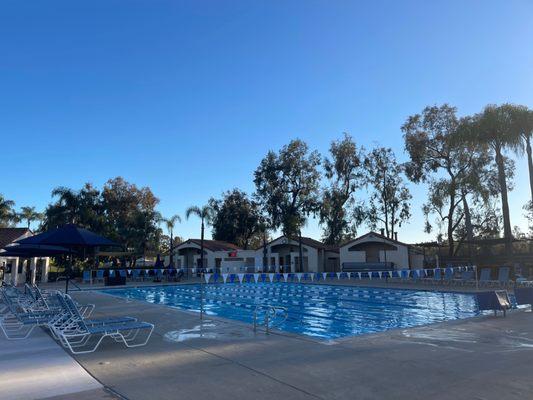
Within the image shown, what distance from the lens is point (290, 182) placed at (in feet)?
171

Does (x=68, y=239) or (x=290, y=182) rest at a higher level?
(x=290, y=182)

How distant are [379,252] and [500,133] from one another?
1723 cm

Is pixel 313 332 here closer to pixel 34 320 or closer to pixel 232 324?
pixel 232 324

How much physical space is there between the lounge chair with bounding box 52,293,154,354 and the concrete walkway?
0.29m

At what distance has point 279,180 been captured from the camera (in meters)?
52.0

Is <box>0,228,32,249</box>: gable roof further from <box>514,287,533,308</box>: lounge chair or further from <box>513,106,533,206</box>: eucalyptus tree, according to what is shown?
<box>513,106,533,206</box>: eucalyptus tree

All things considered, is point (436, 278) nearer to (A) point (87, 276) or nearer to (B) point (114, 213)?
(A) point (87, 276)

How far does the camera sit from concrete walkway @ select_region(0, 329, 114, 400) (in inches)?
200

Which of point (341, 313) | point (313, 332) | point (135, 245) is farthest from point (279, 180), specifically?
point (313, 332)

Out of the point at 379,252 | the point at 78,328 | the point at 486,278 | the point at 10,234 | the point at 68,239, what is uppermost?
the point at 10,234

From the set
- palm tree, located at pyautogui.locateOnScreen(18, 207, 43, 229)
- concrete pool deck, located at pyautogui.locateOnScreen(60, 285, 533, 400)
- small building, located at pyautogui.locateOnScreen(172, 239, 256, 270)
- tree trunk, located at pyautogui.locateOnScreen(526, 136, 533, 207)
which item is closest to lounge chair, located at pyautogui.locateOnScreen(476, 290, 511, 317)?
concrete pool deck, located at pyautogui.locateOnScreen(60, 285, 533, 400)

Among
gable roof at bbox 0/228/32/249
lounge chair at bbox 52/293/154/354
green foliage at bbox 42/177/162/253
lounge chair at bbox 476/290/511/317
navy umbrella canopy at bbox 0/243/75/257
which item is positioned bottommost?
lounge chair at bbox 52/293/154/354

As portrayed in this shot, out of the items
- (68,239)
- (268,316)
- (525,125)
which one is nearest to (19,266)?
(68,239)

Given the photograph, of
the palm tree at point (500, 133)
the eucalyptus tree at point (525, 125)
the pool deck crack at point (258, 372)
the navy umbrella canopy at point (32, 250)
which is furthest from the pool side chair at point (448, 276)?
the pool deck crack at point (258, 372)
